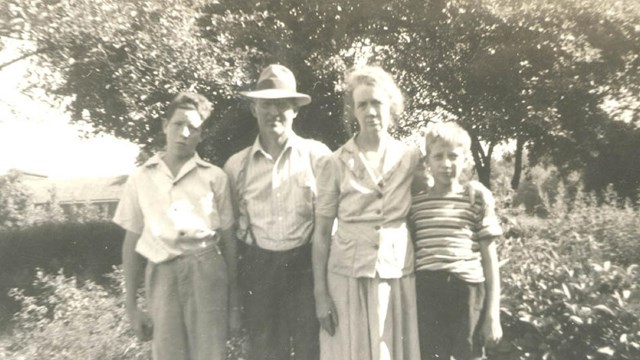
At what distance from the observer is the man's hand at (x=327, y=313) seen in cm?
291

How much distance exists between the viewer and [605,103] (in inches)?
489

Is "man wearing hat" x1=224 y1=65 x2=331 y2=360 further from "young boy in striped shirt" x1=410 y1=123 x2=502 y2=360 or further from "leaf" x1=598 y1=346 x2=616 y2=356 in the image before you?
"leaf" x1=598 y1=346 x2=616 y2=356

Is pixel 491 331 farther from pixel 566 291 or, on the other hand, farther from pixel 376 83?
pixel 376 83

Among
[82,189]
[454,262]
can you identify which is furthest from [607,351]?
[82,189]

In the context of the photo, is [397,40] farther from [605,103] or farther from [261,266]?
[261,266]

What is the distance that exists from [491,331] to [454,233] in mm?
512

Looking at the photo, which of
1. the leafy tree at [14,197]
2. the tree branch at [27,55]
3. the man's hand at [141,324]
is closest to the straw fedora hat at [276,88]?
the man's hand at [141,324]

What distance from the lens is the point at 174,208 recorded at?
307 cm

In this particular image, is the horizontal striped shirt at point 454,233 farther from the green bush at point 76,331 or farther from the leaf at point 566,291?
the green bush at point 76,331

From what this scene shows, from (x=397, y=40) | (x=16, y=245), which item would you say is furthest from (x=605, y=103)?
A: (x=16, y=245)

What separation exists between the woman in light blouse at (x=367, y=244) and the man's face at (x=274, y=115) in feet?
1.34

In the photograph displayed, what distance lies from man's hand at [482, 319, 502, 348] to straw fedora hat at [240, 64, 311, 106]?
1.56 metres

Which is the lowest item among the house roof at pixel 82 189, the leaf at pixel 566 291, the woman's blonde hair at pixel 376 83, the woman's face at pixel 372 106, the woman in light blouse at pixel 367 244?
the leaf at pixel 566 291

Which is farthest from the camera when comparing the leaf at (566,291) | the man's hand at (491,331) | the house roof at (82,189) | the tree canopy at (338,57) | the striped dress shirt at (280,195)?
the house roof at (82,189)
